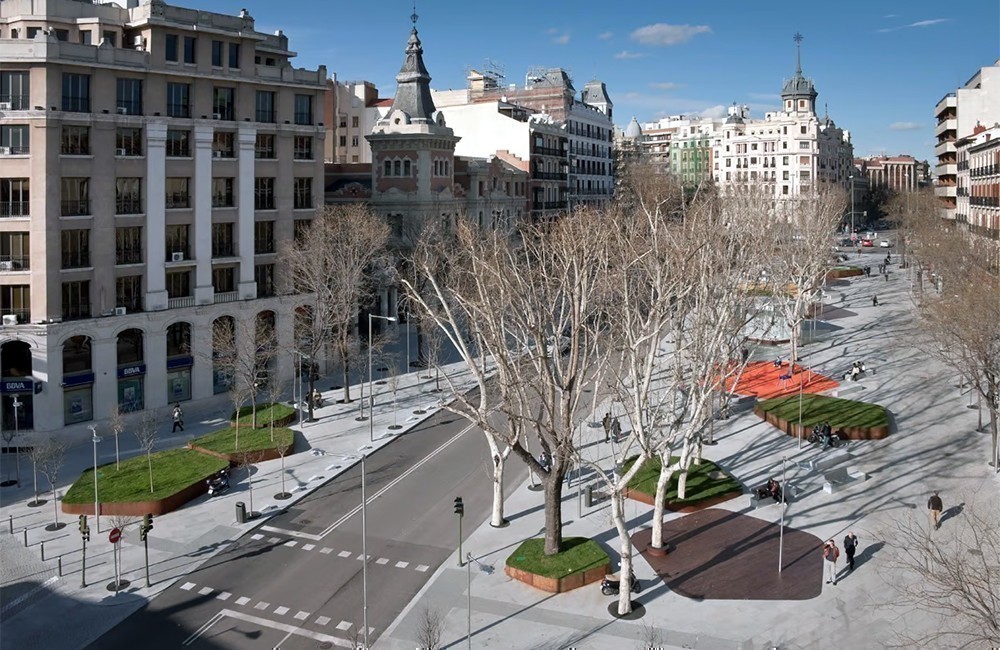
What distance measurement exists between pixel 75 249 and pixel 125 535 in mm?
18023

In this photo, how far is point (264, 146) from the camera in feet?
178

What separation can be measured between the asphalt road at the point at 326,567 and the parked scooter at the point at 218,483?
A: 344 centimetres

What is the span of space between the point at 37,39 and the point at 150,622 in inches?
1143

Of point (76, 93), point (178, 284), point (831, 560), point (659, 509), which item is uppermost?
point (76, 93)

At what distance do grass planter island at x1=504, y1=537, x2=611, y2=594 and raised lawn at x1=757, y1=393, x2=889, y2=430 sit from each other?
60.0ft

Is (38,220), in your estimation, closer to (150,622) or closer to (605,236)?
(150,622)

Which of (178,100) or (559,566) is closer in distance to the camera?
(559,566)

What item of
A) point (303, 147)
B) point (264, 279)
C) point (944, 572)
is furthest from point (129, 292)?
point (944, 572)

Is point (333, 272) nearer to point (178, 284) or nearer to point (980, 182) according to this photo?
point (178, 284)

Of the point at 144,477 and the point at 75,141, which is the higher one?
the point at 75,141

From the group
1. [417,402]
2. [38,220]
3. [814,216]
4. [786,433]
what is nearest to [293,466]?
[417,402]

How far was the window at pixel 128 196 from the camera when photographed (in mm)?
46625

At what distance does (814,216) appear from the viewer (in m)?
65.0

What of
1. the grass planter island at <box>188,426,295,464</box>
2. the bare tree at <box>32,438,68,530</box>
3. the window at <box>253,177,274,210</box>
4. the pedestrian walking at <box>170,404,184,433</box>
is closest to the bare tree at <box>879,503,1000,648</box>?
the grass planter island at <box>188,426,295,464</box>
